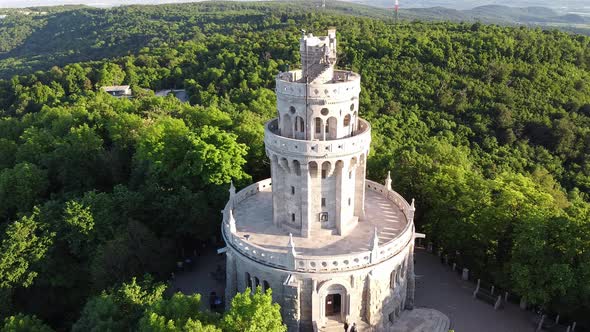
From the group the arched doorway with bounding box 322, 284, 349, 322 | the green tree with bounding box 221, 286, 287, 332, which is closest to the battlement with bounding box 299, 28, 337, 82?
the arched doorway with bounding box 322, 284, 349, 322

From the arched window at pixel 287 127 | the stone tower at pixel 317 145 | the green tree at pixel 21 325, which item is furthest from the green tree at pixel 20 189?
the arched window at pixel 287 127

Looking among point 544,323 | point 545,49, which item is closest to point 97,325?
point 544,323

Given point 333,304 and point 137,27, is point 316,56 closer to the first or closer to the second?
point 333,304

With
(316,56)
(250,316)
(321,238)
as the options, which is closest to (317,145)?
(316,56)

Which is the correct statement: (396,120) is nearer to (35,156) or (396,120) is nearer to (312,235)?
(312,235)

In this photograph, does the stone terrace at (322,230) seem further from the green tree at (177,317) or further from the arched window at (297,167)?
the green tree at (177,317)

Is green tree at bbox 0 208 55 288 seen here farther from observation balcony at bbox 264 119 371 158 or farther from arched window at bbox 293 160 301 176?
arched window at bbox 293 160 301 176
